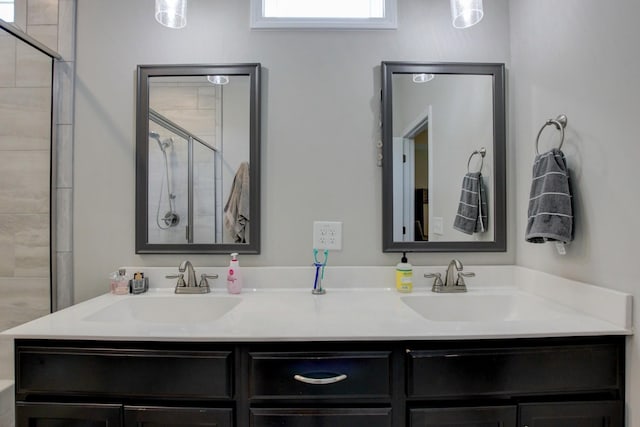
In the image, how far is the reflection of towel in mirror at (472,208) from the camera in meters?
1.52

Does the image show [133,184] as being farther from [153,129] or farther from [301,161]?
[301,161]

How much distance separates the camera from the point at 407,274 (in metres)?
1.44

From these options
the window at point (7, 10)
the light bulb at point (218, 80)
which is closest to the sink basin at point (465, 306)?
the light bulb at point (218, 80)

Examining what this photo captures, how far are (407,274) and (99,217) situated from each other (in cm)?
145

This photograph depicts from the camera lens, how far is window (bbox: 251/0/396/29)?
1530 millimetres

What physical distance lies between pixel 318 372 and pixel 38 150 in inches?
63.8

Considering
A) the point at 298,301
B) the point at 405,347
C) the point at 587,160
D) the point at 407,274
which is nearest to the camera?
the point at 405,347

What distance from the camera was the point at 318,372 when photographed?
945mm

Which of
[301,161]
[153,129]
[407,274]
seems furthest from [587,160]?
[153,129]

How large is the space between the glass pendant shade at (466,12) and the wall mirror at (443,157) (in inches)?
8.5

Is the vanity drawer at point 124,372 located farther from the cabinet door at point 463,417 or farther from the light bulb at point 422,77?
the light bulb at point 422,77

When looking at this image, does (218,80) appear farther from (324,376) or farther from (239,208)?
(324,376)

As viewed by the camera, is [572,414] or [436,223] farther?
[436,223]

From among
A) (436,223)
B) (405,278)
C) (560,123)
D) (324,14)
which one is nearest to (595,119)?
(560,123)
